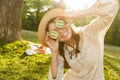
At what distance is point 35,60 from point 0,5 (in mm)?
2149

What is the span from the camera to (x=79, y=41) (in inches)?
170

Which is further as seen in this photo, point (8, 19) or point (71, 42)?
point (8, 19)

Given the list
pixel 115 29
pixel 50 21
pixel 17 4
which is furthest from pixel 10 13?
pixel 115 29

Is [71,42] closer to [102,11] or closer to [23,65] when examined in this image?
[102,11]

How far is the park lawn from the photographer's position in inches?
291

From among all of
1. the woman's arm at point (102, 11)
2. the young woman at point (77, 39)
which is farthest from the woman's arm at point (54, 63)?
the woman's arm at point (102, 11)

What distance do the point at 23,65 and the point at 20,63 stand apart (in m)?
0.15

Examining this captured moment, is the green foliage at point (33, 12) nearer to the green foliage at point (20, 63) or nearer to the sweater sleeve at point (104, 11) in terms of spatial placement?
the green foliage at point (20, 63)

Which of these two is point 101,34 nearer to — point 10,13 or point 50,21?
point 50,21

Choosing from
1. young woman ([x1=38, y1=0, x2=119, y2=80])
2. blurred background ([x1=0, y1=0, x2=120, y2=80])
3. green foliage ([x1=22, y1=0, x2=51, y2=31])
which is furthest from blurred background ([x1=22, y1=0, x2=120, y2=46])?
young woman ([x1=38, y1=0, x2=119, y2=80])

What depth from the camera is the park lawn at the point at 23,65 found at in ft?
24.3

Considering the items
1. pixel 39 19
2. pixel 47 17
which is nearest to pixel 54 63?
pixel 47 17

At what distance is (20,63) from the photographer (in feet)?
26.9

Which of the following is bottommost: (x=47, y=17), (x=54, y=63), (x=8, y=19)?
(x=54, y=63)
